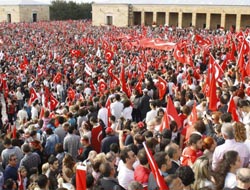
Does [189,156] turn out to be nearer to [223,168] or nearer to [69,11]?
[223,168]

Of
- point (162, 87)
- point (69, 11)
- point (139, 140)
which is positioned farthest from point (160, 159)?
point (69, 11)

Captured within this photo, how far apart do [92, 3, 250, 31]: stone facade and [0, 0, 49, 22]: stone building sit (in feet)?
62.5

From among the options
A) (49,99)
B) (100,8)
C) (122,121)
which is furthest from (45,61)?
(100,8)

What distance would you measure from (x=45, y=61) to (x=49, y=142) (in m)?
17.5

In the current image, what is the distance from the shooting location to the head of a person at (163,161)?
5.48 meters

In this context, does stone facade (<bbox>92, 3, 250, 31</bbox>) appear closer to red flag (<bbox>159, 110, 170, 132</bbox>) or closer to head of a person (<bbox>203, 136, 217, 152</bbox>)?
red flag (<bbox>159, 110, 170, 132</bbox>)

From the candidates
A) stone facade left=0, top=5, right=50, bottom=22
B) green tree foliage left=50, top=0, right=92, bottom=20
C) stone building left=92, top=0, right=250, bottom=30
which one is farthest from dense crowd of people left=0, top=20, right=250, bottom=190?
green tree foliage left=50, top=0, right=92, bottom=20

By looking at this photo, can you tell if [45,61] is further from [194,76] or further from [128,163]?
[128,163]

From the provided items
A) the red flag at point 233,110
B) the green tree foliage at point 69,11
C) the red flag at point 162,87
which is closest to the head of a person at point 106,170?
the red flag at point 233,110

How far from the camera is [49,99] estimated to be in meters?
14.2

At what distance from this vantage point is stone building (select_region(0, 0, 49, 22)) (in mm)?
79144

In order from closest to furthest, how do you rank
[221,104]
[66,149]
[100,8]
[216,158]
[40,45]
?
1. [216,158]
2. [66,149]
3. [221,104]
4. [40,45]
5. [100,8]

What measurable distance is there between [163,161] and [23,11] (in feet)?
255

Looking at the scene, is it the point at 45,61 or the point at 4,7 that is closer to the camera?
the point at 45,61
